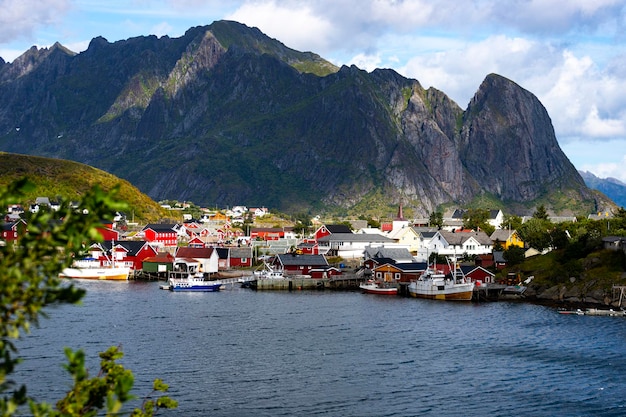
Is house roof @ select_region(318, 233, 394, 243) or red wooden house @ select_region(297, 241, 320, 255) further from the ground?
house roof @ select_region(318, 233, 394, 243)

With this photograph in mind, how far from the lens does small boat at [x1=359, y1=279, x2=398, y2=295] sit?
4154 inches

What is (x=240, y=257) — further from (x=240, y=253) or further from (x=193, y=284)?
(x=193, y=284)

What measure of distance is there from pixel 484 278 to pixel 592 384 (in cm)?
5728

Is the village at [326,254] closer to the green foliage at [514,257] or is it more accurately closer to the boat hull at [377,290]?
the green foliage at [514,257]

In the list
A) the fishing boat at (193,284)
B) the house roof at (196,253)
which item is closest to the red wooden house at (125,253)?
the house roof at (196,253)

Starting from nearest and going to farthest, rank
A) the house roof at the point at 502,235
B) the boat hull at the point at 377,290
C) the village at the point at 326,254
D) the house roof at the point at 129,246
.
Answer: the boat hull at the point at 377,290 < the village at the point at 326,254 < the house roof at the point at 129,246 < the house roof at the point at 502,235

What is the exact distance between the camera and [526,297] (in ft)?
323

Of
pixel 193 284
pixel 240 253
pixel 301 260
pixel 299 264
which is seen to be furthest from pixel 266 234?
pixel 193 284

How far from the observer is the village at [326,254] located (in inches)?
4469

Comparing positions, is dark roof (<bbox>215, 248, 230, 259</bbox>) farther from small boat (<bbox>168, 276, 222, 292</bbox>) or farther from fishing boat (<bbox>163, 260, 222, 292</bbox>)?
small boat (<bbox>168, 276, 222, 292</bbox>)

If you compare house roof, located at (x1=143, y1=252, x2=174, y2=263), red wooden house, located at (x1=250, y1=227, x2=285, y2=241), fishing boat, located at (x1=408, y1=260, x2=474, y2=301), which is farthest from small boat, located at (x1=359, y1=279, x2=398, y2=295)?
red wooden house, located at (x1=250, y1=227, x2=285, y2=241)

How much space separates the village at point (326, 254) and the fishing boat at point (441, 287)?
1.48 meters

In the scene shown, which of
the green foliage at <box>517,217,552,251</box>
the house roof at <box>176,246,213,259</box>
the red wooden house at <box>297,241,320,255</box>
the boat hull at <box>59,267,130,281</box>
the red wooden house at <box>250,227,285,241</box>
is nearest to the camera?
the boat hull at <box>59,267,130,281</box>

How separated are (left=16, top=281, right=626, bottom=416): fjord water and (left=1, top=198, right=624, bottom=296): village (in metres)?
21.3
